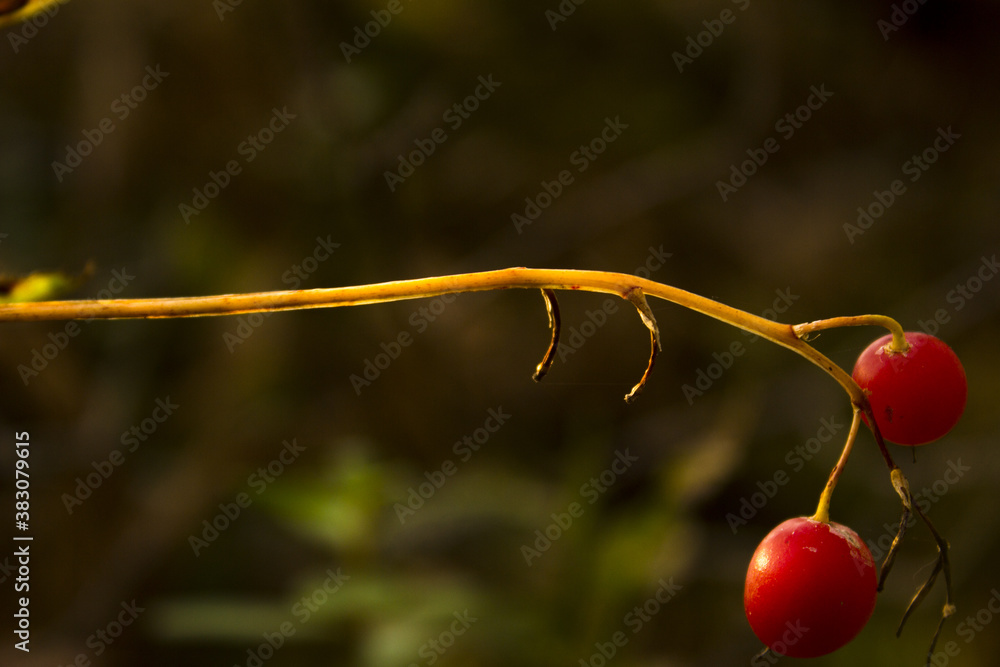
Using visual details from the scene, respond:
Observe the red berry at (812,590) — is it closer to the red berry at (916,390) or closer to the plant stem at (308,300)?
the red berry at (916,390)

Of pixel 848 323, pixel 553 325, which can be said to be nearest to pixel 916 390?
pixel 848 323

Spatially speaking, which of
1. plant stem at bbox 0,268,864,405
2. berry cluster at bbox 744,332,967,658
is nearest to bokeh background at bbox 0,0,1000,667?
berry cluster at bbox 744,332,967,658

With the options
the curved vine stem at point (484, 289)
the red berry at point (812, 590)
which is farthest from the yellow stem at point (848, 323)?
the red berry at point (812, 590)

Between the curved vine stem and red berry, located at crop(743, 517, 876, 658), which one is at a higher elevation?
the curved vine stem

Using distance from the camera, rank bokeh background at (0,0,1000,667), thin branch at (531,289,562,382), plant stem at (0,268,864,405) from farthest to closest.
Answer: bokeh background at (0,0,1000,667)
thin branch at (531,289,562,382)
plant stem at (0,268,864,405)

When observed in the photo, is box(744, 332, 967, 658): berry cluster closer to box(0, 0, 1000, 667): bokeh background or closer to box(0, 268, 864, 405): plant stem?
box(0, 268, 864, 405): plant stem

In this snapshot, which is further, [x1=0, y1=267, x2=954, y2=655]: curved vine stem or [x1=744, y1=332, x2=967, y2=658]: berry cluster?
[x1=744, y1=332, x2=967, y2=658]: berry cluster
